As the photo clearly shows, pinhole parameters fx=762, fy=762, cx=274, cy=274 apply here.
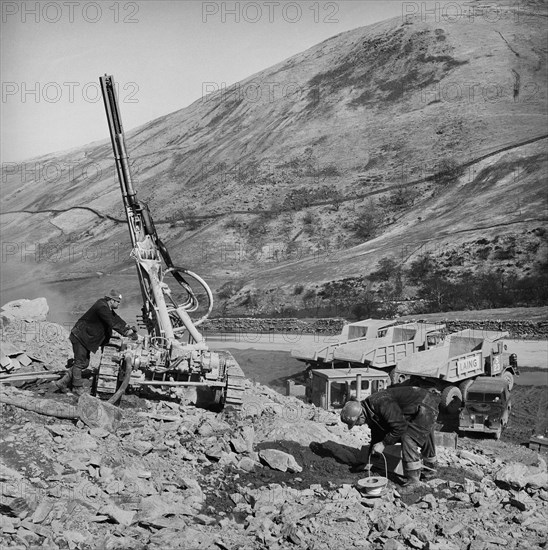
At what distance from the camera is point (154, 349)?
11469 millimetres

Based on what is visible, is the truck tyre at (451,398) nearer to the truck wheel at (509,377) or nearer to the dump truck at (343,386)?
the dump truck at (343,386)

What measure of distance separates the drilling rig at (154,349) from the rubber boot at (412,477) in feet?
10.1

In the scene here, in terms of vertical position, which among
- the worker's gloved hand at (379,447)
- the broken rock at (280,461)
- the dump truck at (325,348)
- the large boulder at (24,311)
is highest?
the large boulder at (24,311)

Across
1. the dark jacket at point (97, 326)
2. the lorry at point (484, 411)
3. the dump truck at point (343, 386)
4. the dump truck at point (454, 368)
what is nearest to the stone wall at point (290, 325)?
the dump truck at point (454, 368)

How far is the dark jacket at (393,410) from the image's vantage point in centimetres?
908

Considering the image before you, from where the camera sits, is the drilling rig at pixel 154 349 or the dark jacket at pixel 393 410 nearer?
the dark jacket at pixel 393 410

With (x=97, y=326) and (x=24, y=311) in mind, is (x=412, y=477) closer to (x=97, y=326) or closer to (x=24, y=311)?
(x=97, y=326)

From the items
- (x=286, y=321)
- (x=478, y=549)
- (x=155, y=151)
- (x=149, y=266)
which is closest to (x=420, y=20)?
(x=155, y=151)

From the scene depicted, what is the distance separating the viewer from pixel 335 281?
112 feet

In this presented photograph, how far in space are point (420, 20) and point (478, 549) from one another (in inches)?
2069

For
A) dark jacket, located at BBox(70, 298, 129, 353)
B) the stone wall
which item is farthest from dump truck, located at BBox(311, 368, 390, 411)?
the stone wall

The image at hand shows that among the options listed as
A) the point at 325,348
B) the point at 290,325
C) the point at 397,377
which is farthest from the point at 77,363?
the point at 290,325

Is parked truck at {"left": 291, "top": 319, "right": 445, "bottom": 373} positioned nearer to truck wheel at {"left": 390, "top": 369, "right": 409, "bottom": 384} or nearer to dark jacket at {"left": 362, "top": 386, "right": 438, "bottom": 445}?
truck wheel at {"left": 390, "top": 369, "right": 409, "bottom": 384}

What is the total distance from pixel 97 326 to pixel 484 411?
23.7 feet
